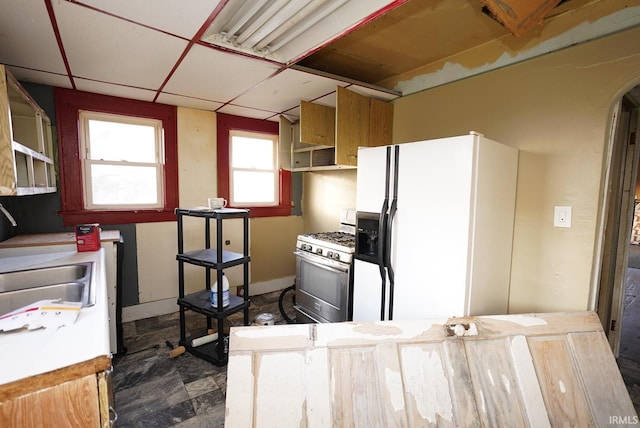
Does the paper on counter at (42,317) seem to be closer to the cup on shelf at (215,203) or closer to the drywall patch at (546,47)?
the cup on shelf at (215,203)

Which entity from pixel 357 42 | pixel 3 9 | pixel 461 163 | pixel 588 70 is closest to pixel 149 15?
pixel 3 9

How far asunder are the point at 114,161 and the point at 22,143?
800 millimetres

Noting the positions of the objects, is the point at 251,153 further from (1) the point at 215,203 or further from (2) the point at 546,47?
(2) the point at 546,47

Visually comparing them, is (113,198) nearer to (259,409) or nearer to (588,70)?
(259,409)

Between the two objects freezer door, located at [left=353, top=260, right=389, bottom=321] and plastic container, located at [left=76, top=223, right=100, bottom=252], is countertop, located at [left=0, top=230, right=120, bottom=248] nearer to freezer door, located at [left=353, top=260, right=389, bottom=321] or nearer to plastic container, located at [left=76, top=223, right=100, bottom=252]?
plastic container, located at [left=76, top=223, right=100, bottom=252]

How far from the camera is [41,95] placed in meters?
2.63

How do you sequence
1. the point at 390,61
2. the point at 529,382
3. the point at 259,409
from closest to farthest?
1. the point at 259,409
2. the point at 529,382
3. the point at 390,61

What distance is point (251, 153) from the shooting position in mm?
3867

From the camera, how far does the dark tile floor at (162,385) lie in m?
1.86

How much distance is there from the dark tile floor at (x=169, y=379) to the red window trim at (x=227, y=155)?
4.80ft

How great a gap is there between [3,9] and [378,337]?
2434 mm

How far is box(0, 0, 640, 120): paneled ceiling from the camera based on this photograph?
1.52m

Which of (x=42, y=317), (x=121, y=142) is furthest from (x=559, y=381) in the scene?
(x=121, y=142)

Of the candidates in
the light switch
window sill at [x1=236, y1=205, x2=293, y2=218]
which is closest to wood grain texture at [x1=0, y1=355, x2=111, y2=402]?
the light switch
